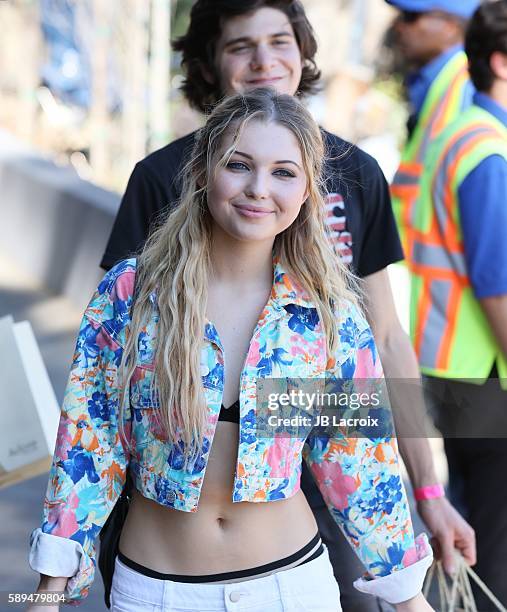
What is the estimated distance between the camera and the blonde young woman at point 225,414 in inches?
91.5

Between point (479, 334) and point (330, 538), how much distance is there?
3.19 ft

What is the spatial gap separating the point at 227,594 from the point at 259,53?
1619 millimetres

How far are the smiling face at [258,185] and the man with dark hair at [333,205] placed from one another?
0.45m

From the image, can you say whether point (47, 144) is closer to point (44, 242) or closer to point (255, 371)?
point (44, 242)

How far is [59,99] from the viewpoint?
20.2m

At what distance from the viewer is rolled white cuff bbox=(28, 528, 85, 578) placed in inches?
90.3

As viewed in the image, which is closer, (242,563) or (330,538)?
(242,563)

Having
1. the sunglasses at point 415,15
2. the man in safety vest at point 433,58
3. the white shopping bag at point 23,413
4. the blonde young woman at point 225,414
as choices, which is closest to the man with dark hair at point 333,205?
the white shopping bag at point 23,413

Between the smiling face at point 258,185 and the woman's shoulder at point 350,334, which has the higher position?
the smiling face at point 258,185

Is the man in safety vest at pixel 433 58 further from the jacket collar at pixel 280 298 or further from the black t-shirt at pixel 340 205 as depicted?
the jacket collar at pixel 280 298

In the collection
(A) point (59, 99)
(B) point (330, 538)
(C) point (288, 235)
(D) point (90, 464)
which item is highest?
(A) point (59, 99)

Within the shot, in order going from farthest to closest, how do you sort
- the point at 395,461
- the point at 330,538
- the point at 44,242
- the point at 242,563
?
1. the point at 44,242
2. the point at 330,538
3. the point at 395,461
4. the point at 242,563

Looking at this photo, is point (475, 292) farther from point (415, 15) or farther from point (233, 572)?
point (415, 15)

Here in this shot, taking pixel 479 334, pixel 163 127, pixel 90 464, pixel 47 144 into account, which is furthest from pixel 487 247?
pixel 47 144
